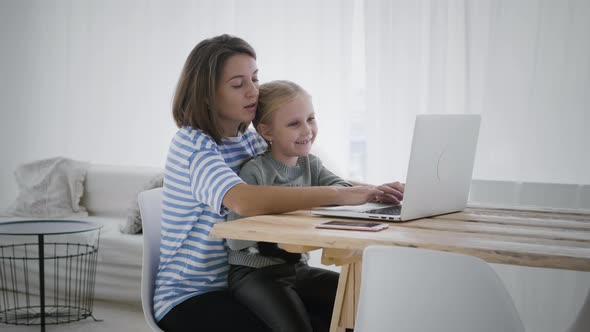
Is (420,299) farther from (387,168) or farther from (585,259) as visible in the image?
(387,168)

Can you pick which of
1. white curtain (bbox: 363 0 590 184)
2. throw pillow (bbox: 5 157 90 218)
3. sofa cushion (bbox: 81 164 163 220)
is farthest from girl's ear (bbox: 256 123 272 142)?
throw pillow (bbox: 5 157 90 218)

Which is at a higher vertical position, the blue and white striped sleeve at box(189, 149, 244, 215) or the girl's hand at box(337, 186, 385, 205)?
the blue and white striped sleeve at box(189, 149, 244, 215)

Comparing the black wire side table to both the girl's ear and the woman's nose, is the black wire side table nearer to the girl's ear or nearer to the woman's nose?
the girl's ear

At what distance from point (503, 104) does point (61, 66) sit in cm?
304

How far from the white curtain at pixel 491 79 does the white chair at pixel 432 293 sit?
2549 millimetres

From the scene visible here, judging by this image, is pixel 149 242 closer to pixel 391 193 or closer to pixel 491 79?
pixel 391 193

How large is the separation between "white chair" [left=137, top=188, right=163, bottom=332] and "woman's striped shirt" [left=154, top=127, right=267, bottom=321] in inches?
1.0

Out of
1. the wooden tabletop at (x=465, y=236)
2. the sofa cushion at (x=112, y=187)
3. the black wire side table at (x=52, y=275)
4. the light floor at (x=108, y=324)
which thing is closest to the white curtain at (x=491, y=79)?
the sofa cushion at (x=112, y=187)

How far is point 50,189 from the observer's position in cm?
409

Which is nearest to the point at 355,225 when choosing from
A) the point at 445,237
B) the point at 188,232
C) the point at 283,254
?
the point at 445,237

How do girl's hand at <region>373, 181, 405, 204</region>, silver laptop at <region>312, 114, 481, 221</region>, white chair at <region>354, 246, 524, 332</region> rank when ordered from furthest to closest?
girl's hand at <region>373, 181, 405, 204</region> < silver laptop at <region>312, 114, 481, 221</region> < white chair at <region>354, 246, 524, 332</region>

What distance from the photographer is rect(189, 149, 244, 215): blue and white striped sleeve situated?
5.17 ft

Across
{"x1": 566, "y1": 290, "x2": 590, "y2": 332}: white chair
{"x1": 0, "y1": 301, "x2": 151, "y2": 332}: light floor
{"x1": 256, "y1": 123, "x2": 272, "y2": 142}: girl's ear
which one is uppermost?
{"x1": 256, "y1": 123, "x2": 272, "y2": 142}: girl's ear

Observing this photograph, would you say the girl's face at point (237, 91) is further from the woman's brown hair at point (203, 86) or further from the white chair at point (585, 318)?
the white chair at point (585, 318)
